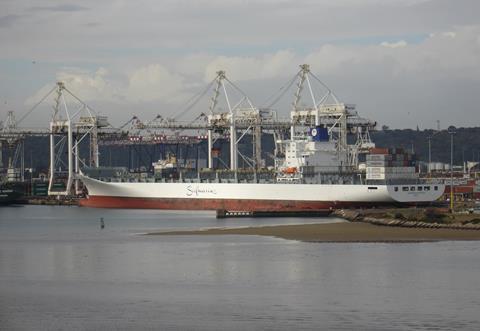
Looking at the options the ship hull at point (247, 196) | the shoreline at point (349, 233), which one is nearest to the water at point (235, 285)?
the shoreline at point (349, 233)

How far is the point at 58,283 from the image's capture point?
40.3 metres

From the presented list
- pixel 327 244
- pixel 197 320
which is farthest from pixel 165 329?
pixel 327 244

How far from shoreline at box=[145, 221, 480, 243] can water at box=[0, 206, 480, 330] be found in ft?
9.13

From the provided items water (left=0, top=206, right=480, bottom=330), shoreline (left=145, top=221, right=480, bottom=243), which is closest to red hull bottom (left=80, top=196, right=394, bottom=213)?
shoreline (left=145, top=221, right=480, bottom=243)

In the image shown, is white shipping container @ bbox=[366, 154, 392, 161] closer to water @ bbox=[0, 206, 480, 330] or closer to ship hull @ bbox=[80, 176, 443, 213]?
ship hull @ bbox=[80, 176, 443, 213]

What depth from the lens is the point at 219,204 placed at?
101188 millimetres

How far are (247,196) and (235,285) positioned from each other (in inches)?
2374

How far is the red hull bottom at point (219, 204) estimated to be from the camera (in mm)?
94188

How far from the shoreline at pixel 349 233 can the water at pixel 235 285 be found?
2.78 meters

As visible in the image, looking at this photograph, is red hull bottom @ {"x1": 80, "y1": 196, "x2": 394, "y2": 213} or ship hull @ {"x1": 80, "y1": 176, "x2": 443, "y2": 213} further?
red hull bottom @ {"x1": 80, "y1": 196, "x2": 394, "y2": 213}

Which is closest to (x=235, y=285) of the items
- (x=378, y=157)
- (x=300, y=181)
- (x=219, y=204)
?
(x=378, y=157)

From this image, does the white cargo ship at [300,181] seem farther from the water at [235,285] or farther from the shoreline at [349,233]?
the water at [235,285]

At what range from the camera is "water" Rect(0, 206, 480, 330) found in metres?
31.8

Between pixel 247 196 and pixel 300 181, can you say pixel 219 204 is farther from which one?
pixel 300 181
